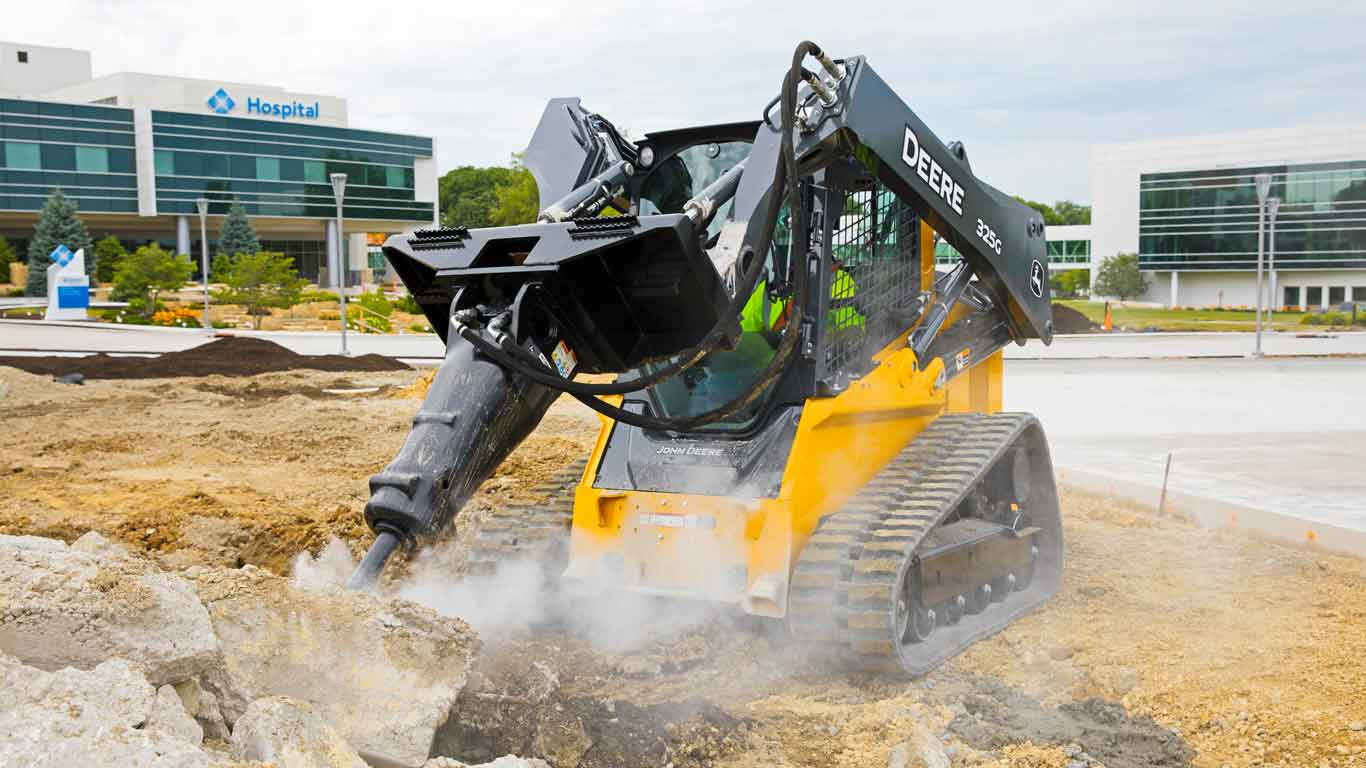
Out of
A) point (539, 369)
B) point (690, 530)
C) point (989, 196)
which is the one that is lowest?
point (690, 530)

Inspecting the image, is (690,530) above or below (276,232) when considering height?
below

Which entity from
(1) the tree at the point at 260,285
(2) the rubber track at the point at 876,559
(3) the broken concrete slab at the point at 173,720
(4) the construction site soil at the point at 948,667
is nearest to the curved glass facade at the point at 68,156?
(1) the tree at the point at 260,285

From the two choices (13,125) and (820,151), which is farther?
(13,125)

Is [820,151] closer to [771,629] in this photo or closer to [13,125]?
[771,629]

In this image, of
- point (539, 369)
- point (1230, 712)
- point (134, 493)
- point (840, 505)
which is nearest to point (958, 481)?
point (840, 505)

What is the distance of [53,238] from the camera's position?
56844 mm

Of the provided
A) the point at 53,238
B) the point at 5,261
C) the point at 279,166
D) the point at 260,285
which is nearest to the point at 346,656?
the point at 260,285

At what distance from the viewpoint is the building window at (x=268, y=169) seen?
67562 mm

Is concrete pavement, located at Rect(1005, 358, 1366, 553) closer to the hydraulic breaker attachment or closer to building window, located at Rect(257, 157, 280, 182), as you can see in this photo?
the hydraulic breaker attachment

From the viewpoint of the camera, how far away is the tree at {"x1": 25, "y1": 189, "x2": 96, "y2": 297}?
55.5 m

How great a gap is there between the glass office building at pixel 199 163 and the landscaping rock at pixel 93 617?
65097 millimetres

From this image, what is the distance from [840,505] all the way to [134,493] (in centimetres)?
615

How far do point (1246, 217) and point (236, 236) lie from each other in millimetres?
53330

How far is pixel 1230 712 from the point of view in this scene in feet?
16.6
